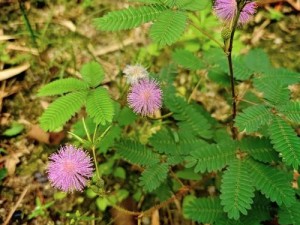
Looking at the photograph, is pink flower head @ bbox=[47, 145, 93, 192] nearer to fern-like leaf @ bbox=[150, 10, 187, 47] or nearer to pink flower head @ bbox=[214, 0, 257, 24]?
fern-like leaf @ bbox=[150, 10, 187, 47]

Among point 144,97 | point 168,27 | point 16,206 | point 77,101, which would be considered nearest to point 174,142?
point 144,97

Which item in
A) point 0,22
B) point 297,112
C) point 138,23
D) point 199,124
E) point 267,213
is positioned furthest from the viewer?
point 0,22

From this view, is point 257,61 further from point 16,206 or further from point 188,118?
point 16,206

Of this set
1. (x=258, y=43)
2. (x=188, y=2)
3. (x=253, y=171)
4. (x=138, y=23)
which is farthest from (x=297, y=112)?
(x=258, y=43)

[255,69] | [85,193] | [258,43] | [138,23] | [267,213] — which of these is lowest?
[85,193]

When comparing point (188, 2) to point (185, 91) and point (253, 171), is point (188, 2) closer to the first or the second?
point (253, 171)

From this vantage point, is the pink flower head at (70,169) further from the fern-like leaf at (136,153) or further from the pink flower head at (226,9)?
the pink flower head at (226,9)
